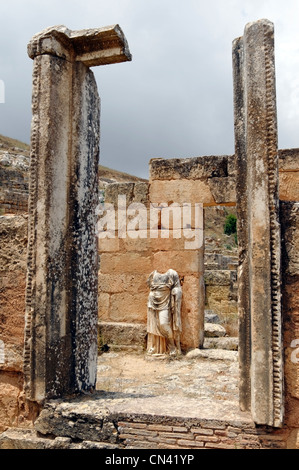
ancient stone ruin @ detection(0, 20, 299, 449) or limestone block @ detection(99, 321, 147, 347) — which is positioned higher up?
ancient stone ruin @ detection(0, 20, 299, 449)

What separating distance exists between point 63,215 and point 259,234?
165cm

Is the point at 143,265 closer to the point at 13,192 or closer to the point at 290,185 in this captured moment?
the point at 290,185

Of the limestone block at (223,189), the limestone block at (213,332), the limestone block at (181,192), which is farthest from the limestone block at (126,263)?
the limestone block at (213,332)

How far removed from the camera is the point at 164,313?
6859 mm

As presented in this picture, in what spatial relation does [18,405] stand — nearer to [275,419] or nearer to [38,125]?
[275,419]

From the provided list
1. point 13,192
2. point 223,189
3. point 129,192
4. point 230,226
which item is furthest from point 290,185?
point 230,226

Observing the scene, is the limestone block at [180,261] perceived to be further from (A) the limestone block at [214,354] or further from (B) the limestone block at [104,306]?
(A) the limestone block at [214,354]

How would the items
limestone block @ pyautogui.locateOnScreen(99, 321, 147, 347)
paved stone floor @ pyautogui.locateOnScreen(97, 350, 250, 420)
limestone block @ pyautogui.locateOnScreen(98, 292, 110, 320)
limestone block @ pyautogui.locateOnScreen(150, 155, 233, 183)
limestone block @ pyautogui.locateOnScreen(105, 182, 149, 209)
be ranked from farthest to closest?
limestone block @ pyautogui.locateOnScreen(98, 292, 110, 320) < limestone block @ pyautogui.locateOnScreen(105, 182, 149, 209) < limestone block @ pyautogui.locateOnScreen(99, 321, 147, 347) < limestone block @ pyautogui.locateOnScreen(150, 155, 233, 183) < paved stone floor @ pyautogui.locateOnScreen(97, 350, 250, 420)

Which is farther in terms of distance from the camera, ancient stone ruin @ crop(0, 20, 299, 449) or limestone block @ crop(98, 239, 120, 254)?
limestone block @ crop(98, 239, 120, 254)

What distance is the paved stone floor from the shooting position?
3303 millimetres

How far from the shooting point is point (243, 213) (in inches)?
125

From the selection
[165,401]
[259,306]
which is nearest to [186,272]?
Result: [165,401]

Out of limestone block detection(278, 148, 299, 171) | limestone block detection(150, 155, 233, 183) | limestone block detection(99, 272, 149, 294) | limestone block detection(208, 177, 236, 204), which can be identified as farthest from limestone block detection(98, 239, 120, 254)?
limestone block detection(278, 148, 299, 171)

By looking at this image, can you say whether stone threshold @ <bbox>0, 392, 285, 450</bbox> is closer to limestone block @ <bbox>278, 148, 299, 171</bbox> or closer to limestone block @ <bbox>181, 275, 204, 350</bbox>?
limestone block @ <bbox>181, 275, 204, 350</bbox>
